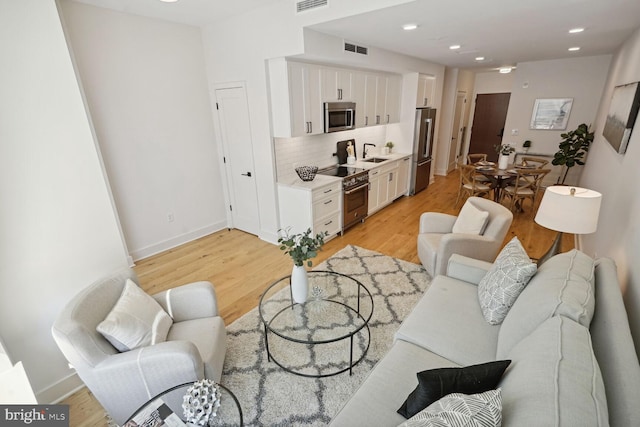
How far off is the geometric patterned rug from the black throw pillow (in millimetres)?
856

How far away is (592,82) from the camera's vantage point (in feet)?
18.5

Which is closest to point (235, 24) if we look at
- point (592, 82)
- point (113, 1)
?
point (113, 1)

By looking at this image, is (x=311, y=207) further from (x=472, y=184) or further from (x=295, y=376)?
(x=472, y=184)

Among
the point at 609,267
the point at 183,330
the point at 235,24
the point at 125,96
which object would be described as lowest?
the point at 183,330

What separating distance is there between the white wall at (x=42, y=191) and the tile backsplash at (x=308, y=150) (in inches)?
89.9

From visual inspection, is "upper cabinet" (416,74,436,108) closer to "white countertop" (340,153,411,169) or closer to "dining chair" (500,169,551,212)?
"white countertop" (340,153,411,169)

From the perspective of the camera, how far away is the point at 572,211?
2.04m

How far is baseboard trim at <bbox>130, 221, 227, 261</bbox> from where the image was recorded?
12.5 ft

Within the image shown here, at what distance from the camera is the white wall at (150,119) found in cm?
314

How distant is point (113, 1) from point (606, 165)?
19.1 feet

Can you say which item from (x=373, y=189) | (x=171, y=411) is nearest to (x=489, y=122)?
(x=373, y=189)

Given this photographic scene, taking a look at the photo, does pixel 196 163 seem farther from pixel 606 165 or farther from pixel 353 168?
pixel 606 165

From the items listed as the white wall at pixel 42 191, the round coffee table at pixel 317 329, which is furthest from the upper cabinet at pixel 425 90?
the white wall at pixel 42 191

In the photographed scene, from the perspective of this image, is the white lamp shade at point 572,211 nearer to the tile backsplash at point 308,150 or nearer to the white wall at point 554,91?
the tile backsplash at point 308,150
